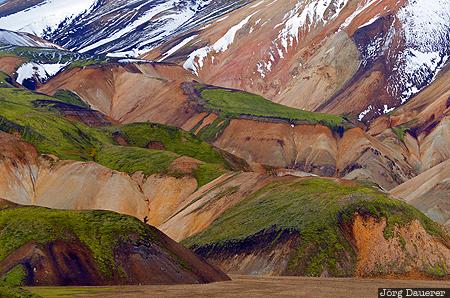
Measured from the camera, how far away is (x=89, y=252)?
306 ft

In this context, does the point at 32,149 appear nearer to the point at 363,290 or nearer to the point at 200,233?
the point at 200,233

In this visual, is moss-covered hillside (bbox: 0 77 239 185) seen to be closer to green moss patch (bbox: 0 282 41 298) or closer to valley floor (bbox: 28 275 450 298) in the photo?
valley floor (bbox: 28 275 450 298)

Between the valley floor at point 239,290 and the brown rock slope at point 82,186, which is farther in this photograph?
the brown rock slope at point 82,186

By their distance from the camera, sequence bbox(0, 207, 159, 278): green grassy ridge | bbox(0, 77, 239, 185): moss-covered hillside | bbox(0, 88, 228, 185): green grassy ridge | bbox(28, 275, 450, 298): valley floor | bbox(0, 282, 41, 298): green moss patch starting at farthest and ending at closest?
bbox(0, 88, 228, 185): green grassy ridge, bbox(0, 77, 239, 185): moss-covered hillside, bbox(0, 207, 159, 278): green grassy ridge, bbox(28, 275, 450, 298): valley floor, bbox(0, 282, 41, 298): green moss patch

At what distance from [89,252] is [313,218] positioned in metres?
34.3

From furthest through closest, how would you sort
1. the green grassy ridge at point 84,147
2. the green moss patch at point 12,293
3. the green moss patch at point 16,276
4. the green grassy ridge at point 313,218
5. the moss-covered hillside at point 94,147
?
the green grassy ridge at point 84,147
the moss-covered hillside at point 94,147
the green grassy ridge at point 313,218
the green moss patch at point 16,276
the green moss patch at point 12,293

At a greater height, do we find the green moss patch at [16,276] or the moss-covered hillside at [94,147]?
the green moss patch at [16,276]

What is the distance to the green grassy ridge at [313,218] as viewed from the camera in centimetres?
11444

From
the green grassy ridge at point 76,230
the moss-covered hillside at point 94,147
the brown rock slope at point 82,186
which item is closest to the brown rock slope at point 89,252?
the green grassy ridge at point 76,230

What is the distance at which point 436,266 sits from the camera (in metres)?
114

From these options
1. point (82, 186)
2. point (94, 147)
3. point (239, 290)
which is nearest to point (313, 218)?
point (239, 290)

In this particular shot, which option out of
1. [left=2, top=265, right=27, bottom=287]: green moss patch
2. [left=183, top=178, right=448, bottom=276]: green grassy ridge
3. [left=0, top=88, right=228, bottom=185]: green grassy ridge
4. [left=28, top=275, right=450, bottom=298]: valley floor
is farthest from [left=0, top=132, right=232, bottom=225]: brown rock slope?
[left=2, top=265, right=27, bottom=287]: green moss patch

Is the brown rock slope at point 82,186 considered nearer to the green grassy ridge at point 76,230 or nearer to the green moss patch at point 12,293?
the green grassy ridge at point 76,230

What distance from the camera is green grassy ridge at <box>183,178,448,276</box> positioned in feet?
375
